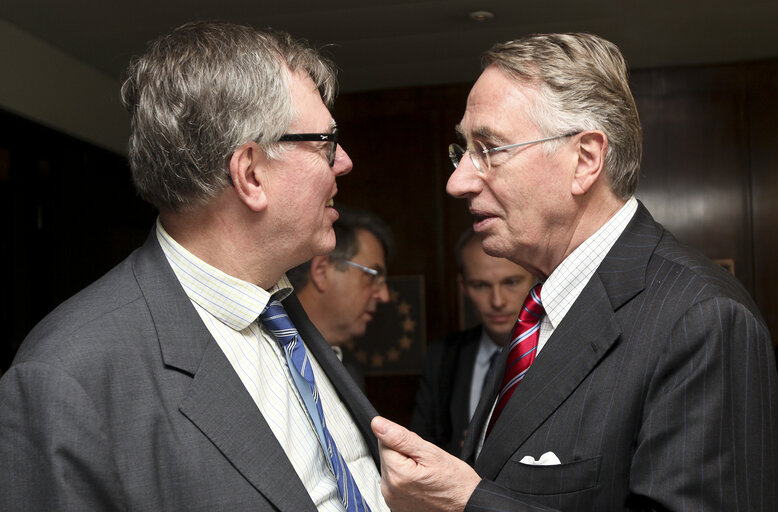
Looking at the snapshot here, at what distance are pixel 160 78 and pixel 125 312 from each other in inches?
19.7

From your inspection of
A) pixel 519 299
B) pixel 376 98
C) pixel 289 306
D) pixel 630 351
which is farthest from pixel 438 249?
pixel 630 351

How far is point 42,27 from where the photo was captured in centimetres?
429

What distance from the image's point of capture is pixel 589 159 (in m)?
1.91

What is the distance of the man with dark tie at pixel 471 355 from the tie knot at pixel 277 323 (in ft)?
6.35

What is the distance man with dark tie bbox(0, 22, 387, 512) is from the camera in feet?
4.46

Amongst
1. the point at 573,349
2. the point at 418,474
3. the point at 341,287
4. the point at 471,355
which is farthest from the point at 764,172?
the point at 418,474

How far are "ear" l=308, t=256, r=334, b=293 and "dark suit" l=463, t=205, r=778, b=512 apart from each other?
6.08ft

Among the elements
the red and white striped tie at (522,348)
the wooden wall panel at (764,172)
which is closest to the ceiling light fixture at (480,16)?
the wooden wall panel at (764,172)

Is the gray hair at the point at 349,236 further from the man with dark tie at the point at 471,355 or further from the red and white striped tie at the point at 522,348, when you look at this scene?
the red and white striped tie at the point at 522,348

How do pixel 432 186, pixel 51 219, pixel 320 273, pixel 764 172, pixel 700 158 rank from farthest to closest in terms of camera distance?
pixel 432 186, pixel 700 158, pixel 764 172, pixel 51 219, pixel 320 273

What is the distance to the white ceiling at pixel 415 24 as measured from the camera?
4102 mm

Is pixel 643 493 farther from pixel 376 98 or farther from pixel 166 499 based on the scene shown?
pixel 376 98

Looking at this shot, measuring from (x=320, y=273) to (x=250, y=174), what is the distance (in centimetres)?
184

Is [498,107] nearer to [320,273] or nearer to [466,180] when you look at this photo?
[466,180]
